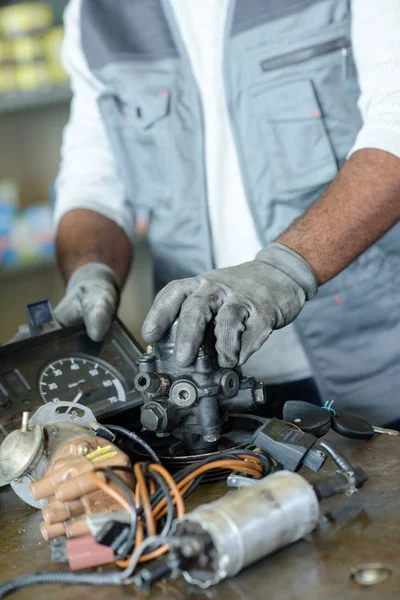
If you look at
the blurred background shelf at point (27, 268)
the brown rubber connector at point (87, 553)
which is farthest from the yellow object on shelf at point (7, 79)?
the brown rubber connector at point (87, 553)

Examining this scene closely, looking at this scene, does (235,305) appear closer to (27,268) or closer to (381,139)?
(381,139)

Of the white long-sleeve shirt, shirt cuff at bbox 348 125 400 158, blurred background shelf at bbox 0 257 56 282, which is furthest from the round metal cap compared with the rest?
blurred background shelf at bbox 0 257 56 282

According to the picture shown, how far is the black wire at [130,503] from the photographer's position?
0.79m

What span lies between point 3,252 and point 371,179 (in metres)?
1.88

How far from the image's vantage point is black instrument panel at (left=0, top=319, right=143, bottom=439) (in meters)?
1.16

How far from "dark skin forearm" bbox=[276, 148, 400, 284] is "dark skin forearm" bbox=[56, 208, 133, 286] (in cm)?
55

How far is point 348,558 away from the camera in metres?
0.77

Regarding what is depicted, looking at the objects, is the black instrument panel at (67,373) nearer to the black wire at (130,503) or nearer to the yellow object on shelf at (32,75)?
the black wire at (130,503)

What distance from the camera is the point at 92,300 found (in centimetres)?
136

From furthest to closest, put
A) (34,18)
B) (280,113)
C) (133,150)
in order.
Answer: (34,18) < (133,150) < (280,113)

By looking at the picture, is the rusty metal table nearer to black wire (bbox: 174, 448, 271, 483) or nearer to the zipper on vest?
black wire (bbox: 174, 448, 271, 483)

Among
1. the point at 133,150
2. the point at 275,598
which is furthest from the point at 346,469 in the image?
the point at 133,150

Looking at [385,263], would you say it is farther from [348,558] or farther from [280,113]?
[348,558]

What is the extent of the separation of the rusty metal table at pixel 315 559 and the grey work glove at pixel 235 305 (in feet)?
0.64
